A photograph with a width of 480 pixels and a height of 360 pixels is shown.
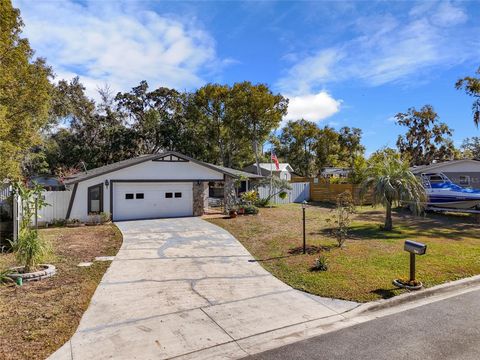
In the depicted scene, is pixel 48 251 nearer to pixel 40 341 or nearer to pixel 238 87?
pixel 40 341

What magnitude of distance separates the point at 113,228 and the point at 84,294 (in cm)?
894

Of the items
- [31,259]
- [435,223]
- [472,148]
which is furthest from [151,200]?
[472,148]

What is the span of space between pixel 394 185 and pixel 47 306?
12.1 m

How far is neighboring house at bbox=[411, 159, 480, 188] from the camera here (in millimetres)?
22469

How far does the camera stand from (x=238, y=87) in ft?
109

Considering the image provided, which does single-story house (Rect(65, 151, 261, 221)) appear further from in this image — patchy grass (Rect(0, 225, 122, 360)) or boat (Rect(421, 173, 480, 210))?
boat (Rect(421, 173, 480, 210))

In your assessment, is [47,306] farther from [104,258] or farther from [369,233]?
[369,233]

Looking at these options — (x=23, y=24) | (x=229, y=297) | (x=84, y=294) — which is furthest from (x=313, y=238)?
(x=23, y=24)

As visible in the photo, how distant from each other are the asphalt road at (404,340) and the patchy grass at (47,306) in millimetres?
2940

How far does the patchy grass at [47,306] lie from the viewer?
15.0 feet

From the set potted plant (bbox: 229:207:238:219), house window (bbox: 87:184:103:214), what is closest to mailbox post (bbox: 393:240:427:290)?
potted plant (bbox: 229:207:238:219)

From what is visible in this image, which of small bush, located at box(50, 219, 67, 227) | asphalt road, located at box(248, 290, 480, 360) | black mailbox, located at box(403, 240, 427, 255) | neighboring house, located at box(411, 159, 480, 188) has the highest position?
neighboring house, located at box(411, 159, 480, 188)

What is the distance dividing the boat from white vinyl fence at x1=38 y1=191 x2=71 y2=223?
62.8 ft

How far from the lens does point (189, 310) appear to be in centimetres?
591
